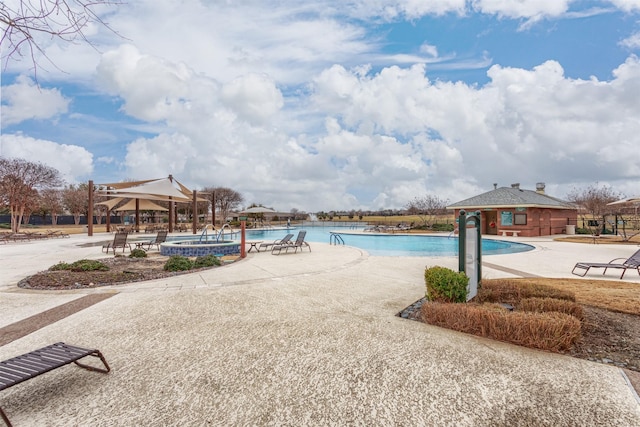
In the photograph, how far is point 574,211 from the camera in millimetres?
26938

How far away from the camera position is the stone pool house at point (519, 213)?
2250 cm

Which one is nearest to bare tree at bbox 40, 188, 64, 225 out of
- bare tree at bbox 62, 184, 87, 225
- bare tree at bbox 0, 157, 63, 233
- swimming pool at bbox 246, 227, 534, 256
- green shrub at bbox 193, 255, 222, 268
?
bare tree at bbox 62, 184, 87, 225

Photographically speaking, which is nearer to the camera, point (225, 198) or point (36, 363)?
point (36, 363)

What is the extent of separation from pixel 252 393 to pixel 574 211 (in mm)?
32379

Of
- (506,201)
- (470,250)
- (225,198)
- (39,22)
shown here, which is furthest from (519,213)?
(225,198)

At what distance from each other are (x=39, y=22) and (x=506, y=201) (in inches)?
1023

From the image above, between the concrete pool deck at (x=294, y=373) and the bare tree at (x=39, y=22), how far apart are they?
261 cm

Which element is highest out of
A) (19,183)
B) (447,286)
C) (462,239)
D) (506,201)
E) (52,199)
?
(19,183)

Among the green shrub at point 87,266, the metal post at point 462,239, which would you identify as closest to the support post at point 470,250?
the metal post at point 462,239

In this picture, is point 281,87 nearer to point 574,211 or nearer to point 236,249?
point 236,249

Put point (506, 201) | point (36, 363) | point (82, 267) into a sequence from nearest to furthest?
point (36, 363), point (82, 267), point (506, 201)

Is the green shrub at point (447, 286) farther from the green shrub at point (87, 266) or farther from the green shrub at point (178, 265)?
the green shrub at point (87, 266)

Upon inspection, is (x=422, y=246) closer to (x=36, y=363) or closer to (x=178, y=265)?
(x=178, y=265)

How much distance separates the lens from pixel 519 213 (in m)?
22.8
